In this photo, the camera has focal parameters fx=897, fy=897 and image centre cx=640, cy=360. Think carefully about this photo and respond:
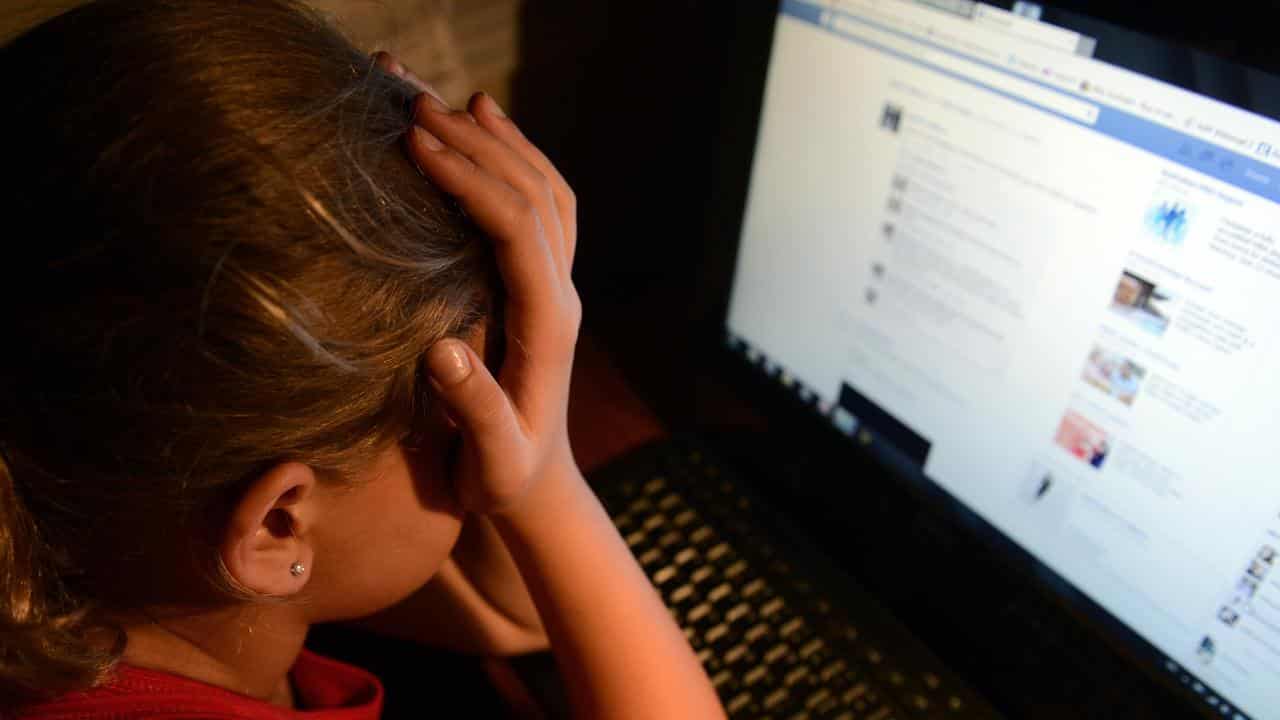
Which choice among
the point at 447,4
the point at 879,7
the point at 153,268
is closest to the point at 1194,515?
the point at 879,7

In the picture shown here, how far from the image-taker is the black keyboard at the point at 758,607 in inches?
22.0

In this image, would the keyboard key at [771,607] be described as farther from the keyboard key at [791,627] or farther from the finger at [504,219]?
the finger at [504,219]

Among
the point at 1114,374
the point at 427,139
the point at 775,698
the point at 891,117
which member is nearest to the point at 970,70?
the point at 891,117

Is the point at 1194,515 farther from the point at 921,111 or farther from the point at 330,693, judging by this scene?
the point at 330,693

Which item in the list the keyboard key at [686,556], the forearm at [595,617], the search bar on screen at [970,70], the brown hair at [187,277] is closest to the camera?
the brown hair at [187,277]

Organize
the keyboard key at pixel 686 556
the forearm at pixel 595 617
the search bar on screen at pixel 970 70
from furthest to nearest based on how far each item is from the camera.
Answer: the keyboard key at pixel 686 556 < the forearm at pixel 595 617 < the search bar on screen at pixel 970 70

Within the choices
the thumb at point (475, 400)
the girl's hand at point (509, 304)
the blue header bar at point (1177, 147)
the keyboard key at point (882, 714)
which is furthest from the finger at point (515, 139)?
the keyboard key at point (882, 714)

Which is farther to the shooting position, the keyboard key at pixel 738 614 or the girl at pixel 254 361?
the keyboard key at pixel 738 614

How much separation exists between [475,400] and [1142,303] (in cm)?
32

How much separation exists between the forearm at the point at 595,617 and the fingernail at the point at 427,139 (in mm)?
216

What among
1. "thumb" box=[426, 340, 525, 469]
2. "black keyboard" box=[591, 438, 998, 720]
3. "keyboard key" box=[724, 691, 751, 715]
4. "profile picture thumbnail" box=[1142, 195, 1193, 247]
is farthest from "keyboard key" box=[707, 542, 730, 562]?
"profile picture thumbnail" box=[1142, 195, 1193, 247]

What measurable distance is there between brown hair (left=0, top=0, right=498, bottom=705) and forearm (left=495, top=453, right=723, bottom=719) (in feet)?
0.49

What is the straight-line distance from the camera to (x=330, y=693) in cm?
59

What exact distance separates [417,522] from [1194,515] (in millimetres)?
394
